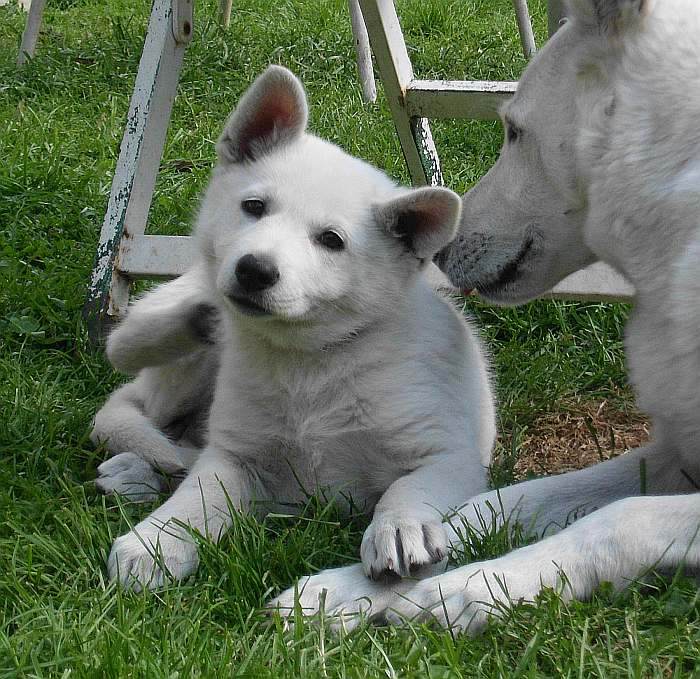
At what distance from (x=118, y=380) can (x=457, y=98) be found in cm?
159

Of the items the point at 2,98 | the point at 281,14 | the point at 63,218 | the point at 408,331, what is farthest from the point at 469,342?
the point at 281,14

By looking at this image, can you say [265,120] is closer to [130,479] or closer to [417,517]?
Result: [130,479]

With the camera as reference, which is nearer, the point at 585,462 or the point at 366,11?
the point at 585,462

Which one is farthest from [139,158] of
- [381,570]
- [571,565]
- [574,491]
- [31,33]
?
[31,33]

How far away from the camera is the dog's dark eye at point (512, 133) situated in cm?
285

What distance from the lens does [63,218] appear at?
4.86 metres

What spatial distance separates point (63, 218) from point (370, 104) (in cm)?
228

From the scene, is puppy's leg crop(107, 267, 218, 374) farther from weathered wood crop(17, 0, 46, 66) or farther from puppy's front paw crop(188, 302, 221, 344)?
weathered wood crop(17, 0, 46, 66)

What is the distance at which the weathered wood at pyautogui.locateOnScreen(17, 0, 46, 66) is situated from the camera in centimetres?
711

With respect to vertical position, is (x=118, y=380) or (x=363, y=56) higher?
(x=363, y=56)

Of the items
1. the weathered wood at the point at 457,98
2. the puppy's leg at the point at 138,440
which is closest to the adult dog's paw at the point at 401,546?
the puppy's leg at the point at 138,440

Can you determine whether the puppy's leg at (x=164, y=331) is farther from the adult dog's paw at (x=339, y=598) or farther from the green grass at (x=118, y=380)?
the adult dog's paw at (x=339, y=598)

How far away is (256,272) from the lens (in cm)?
253

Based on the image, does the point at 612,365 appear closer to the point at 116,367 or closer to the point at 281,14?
the point at 116,367
